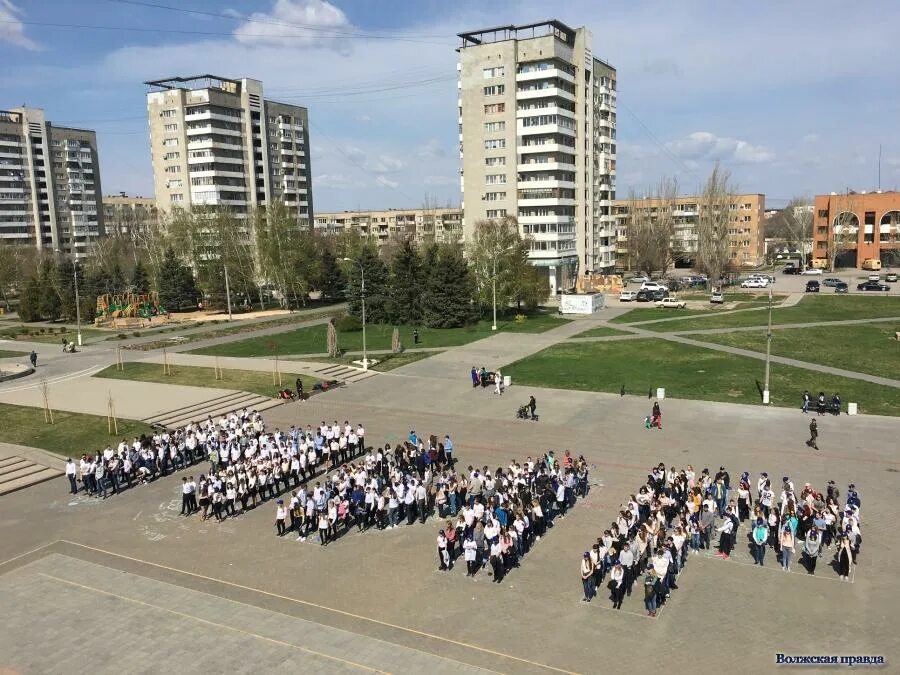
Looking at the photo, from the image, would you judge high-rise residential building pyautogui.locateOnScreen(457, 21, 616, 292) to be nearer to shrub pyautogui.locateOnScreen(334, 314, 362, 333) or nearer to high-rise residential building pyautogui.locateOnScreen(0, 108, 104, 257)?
shrub pyautogui.locateOnScreen(334, 314, 362, 333)

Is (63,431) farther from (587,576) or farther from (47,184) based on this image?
(47,184)

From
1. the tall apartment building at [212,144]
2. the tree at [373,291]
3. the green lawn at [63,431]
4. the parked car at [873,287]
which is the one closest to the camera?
the green lawn at [63,431]

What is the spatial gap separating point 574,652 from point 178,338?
49.1 metres

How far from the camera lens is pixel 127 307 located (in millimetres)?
69125

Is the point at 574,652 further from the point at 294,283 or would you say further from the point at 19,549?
the point at 294,283

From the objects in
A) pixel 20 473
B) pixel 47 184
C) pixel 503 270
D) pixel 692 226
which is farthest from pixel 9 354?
pixel 692 226

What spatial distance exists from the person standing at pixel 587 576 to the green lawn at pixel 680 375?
19.9 metres

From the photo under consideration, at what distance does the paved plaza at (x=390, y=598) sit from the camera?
1297 centimetres

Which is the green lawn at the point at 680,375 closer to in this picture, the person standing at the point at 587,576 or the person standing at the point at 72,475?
the person standing at the point at 587,576

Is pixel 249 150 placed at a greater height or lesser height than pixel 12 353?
greater

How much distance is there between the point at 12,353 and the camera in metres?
51.2

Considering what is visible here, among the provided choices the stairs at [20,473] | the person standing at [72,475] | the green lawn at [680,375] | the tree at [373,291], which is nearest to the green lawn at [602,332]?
the green lawn at [680,375]

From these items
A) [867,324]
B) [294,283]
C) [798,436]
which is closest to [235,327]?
[294,283]

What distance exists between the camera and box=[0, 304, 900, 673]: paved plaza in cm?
1297
